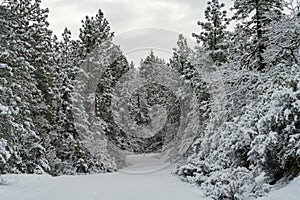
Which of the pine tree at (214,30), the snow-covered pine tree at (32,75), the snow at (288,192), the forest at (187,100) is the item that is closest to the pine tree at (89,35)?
the forest at (187,100)

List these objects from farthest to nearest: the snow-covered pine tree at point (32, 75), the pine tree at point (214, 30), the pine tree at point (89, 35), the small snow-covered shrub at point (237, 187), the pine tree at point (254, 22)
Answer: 1. the pine tree at point (89, 35)
2. the pine tree at point (214, 30)
3. the snow-covered pine tree at point (32, 75)
4. the pine tree at point (254, 22)
5. the small snow-covered shrub at point (237, 187)

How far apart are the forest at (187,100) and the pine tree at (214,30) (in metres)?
0.07

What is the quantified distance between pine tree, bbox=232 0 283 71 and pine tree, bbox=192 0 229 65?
755 centimetres

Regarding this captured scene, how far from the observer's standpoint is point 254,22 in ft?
52.1

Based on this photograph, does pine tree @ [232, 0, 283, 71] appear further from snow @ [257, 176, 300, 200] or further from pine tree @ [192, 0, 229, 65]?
snow @ [257, 176, 300, 200]

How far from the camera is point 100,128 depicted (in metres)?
27.0

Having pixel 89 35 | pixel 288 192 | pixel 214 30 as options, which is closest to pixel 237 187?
pixel 288 192

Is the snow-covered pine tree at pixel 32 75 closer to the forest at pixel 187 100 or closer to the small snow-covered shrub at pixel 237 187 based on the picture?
the forest at pixel 187 100

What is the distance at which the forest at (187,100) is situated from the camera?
9297 mm

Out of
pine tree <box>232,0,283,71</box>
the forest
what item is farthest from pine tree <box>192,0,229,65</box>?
pine tree <box>232,0,283,71</box>

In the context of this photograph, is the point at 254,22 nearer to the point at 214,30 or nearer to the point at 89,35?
the point at 214,30

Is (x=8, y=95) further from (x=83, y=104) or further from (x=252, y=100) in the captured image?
(x=83, y=104)

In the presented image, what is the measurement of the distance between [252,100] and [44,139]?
13574 mm

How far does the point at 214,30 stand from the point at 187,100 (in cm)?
742
